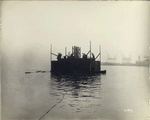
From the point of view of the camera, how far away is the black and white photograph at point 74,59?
4078mm

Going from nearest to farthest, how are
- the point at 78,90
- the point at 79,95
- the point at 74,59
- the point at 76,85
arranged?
1. the point at 79,95
2. the point at 78,90
3. the point at 76,85
4. the point at 74,59

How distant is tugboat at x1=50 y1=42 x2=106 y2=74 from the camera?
4.42 metres

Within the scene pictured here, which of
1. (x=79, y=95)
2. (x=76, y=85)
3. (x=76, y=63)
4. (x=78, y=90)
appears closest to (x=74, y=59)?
(x=76, y=63)

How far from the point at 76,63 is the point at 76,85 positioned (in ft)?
1.68

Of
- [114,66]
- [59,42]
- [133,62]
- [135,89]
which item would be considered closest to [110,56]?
[114,66]

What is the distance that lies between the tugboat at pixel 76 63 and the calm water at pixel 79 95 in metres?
0.15

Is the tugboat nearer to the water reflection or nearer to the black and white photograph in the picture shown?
the black and white photograph

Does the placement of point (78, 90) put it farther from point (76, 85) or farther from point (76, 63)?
point (76, 63)

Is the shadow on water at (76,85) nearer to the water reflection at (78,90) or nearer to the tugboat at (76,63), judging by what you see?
the water reflection at (78,90)

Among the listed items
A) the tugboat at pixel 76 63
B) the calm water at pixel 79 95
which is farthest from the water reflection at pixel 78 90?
the tugboat at pixel 76 63

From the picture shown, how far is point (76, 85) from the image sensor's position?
4.42 meters

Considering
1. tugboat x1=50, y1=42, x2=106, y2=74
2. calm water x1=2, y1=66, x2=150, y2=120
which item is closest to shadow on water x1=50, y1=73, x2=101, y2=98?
calm water x1=2, y1=66, x2=150, y2=120

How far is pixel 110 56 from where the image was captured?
4.37 m

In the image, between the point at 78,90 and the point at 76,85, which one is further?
the point at 76,85
